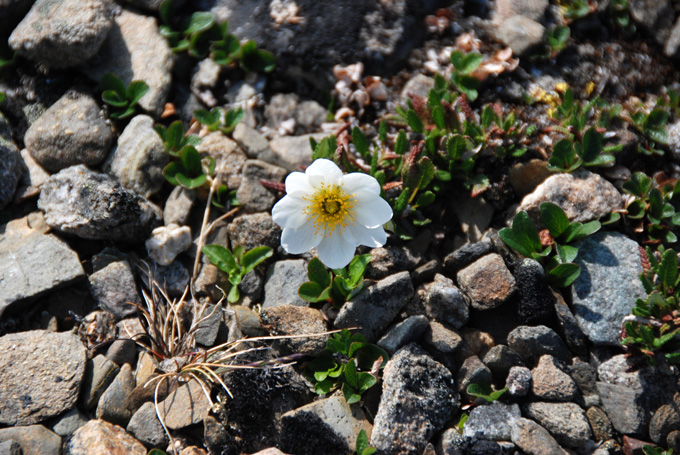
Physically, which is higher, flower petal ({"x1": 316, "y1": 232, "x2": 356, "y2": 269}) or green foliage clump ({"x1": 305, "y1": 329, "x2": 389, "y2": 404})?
flower petal ({"x1": 316, "y1": 232, "x2": 356, "y2": 269})

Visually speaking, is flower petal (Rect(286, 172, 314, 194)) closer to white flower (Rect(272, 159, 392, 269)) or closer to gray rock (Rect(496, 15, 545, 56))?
white flower (Rect(272, 159, 392, 269))

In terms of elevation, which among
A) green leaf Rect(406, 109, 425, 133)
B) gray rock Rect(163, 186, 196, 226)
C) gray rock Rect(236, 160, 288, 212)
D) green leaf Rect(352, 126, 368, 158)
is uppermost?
green leaf Rect(406, 109, 425, 133)

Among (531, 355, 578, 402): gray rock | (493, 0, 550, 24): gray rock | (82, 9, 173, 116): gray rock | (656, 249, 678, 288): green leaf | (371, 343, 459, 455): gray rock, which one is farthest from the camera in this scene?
(493, 0, 550, 24): gray rock

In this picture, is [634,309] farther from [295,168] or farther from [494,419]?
[295,168]

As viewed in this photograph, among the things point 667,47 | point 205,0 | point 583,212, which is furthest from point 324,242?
point 667,47

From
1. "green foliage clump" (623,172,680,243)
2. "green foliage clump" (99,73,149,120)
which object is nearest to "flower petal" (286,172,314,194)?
"green foliage clump" (99,73,149,120)

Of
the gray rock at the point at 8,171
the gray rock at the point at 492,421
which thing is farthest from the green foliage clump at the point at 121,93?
the gray rock at the point at 492,421
